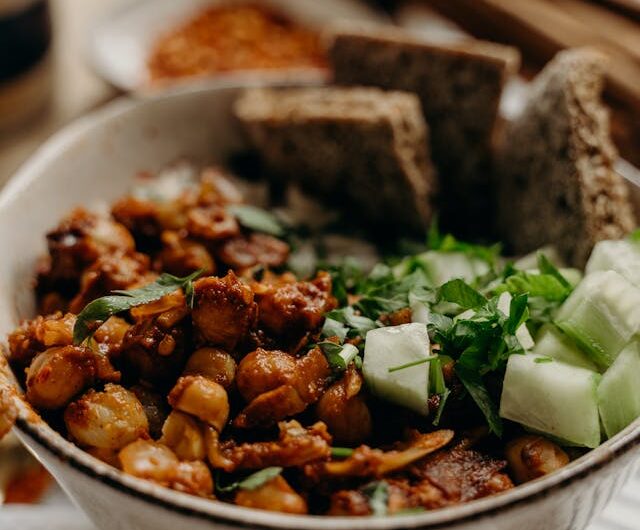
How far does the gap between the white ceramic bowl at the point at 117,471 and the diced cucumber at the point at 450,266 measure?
2.24ft

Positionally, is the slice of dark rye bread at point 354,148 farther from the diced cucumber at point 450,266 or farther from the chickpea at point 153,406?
the chickpea at point 153,406

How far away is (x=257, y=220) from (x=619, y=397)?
3.76ft

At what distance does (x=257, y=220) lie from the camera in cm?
240

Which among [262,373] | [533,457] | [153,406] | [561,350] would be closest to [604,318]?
[561,350]

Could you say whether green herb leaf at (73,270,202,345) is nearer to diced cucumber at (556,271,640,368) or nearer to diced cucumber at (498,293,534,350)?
diced cucumber at (498,293,534,350)

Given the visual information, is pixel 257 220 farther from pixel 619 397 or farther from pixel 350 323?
pixel 619 397

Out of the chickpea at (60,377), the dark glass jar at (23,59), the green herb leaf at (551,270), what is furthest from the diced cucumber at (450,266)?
the dark glass jar at (23,59)

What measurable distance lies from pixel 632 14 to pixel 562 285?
175 cm

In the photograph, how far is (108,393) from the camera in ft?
5.44

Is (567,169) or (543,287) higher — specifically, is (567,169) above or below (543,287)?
above

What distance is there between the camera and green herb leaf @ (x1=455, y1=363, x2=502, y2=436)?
5.49ft

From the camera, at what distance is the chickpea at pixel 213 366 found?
1.67 m

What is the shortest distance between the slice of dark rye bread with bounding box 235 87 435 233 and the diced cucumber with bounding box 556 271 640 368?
82 centimetres

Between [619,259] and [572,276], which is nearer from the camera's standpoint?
[619,259]
